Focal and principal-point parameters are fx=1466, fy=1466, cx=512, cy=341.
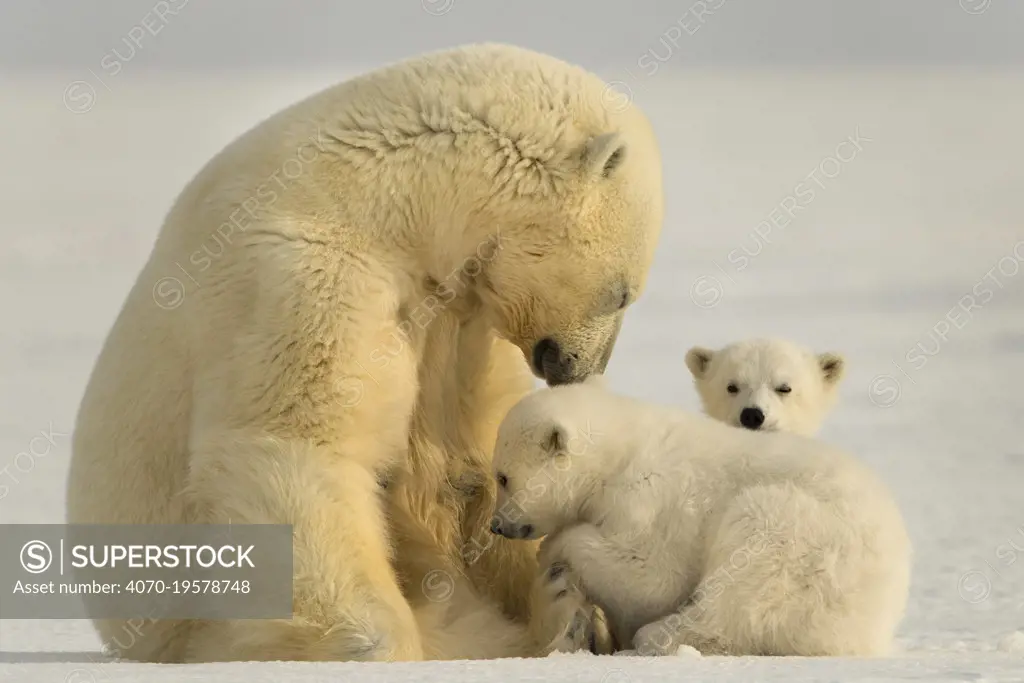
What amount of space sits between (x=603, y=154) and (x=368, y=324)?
0.80m

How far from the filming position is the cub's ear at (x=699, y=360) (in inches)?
224

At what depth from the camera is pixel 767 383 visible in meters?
5.42

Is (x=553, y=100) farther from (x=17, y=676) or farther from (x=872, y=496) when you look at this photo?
(x=17, y=676)

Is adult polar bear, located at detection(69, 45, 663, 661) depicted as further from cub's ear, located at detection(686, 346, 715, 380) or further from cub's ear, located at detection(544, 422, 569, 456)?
cub's ear, located at detection(686, 346, 715, 380)

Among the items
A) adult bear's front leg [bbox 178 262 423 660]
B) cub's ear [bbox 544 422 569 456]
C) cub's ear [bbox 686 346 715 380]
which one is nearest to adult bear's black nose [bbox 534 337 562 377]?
cub's ear [bbox 544 422 569 456]

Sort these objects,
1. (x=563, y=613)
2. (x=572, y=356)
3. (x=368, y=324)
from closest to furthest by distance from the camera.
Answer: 1. (x=368, y=324)
2. (x=563, y=613)
3. (x=572, y=356)

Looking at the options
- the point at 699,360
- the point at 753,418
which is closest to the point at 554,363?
the point at 753,418

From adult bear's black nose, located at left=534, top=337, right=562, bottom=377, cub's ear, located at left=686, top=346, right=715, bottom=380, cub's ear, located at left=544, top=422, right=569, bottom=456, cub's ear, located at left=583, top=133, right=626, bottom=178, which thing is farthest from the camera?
cub's ear, located at left=686, top=346, right=715, bottom=380

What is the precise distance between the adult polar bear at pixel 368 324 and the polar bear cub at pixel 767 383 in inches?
41.4

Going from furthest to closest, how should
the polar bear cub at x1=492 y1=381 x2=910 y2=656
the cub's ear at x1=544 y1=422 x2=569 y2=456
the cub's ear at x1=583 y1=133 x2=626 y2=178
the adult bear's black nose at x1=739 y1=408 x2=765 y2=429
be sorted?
the adult bear's black nose at x1=739 y1=408 x2=765 y2=429 → the cub's ear at x1=544 y1=422 x2=569 y2=456 → the cub's ear at x1=583 y1=133 x2=626 y2=178 → the polar bear cub at x1=492 y1=381 x2=910 y2=656

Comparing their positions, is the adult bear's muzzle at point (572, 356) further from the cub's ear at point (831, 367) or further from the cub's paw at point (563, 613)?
the cub's ear at point (831, 367)

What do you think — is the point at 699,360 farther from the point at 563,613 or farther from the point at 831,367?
the point at 563,613

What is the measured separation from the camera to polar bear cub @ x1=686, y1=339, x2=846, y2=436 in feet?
17.5

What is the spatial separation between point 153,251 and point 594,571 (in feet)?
5.29
